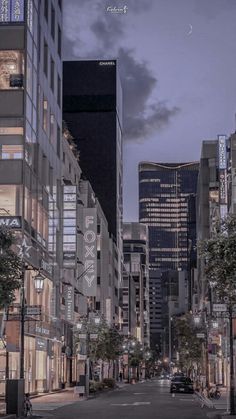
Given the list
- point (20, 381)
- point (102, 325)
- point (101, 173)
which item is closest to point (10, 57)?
point (102, 325)

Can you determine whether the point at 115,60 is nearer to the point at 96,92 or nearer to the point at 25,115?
the point at 96,92

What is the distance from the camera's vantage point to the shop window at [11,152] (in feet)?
191

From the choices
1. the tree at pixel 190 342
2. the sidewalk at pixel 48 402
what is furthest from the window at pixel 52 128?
the tree at pixel 190 342

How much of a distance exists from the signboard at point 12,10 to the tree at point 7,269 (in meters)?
35.6

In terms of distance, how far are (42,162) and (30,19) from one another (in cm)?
1212

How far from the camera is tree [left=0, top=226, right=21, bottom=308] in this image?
91.1 feet

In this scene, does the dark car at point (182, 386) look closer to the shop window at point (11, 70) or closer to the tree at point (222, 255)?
the shop window at point (11, 70)

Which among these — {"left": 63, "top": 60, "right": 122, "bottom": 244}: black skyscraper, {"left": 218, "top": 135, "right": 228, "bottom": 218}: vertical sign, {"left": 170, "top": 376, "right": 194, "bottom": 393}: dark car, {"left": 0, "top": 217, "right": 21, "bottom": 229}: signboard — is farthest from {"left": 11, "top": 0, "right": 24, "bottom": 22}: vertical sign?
{"left": 63, "top": 60, "right": 122, "bottom": 244}: black skyscraper

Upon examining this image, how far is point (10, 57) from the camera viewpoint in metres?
60.2

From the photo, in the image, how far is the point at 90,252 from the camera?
93.6m

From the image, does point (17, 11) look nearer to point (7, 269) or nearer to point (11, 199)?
point (11, 199)

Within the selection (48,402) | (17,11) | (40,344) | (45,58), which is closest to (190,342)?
(40,344)

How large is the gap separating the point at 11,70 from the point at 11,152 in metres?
6.64

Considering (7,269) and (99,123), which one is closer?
(7,269)
